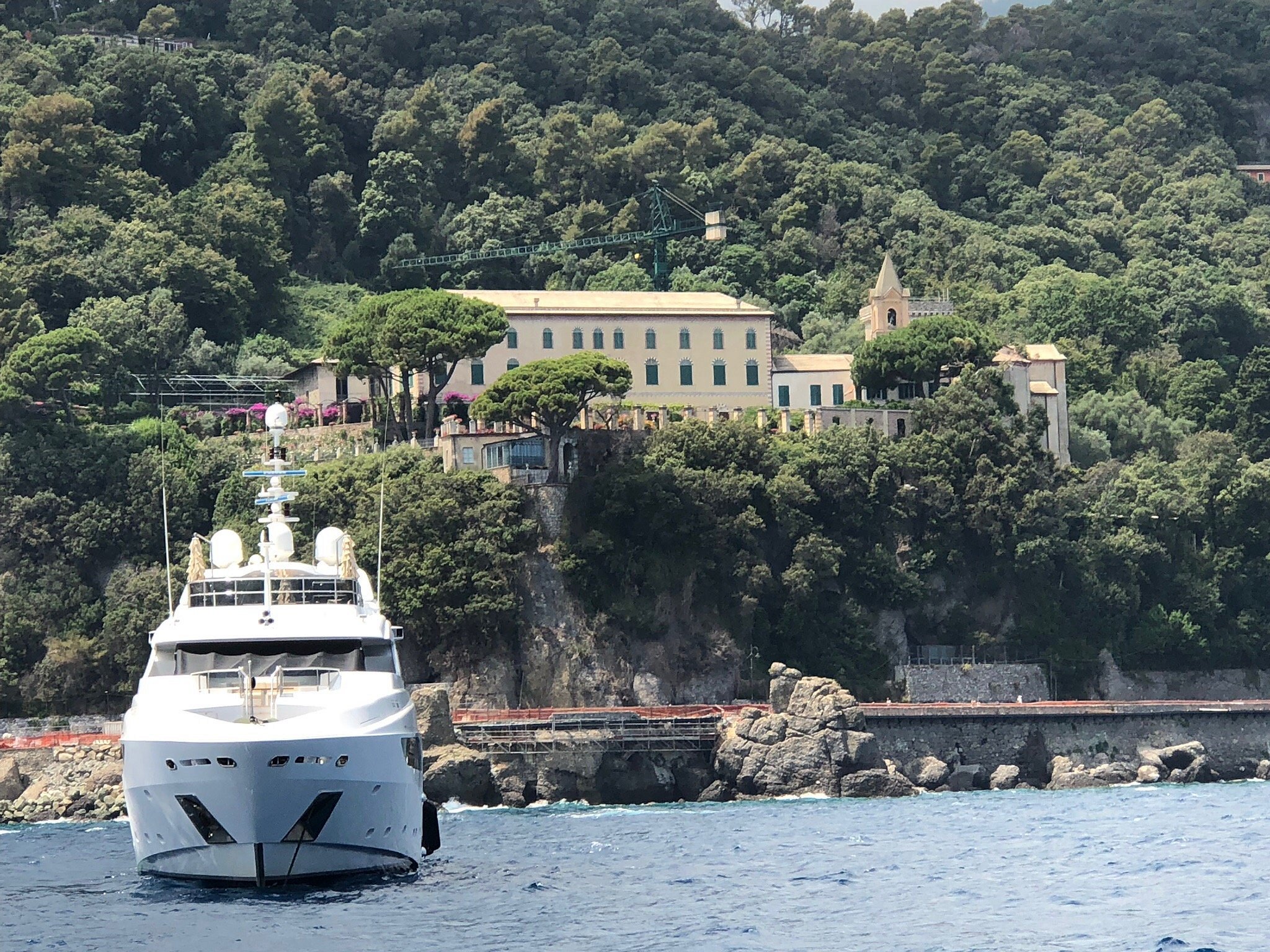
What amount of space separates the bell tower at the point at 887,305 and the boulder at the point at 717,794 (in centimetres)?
3946

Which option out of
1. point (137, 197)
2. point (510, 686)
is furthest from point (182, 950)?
point (137, 197)

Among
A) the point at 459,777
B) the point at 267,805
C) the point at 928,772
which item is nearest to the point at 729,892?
the point at 267,805

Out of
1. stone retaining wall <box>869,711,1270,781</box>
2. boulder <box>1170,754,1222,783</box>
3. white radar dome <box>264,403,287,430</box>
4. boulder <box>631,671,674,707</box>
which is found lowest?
boulder <box>1170,754,1222,783</box>

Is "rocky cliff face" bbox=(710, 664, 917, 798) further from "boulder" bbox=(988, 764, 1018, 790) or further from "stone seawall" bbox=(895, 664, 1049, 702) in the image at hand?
"stone seawall" bbox=(895, 664, 1049, 702)

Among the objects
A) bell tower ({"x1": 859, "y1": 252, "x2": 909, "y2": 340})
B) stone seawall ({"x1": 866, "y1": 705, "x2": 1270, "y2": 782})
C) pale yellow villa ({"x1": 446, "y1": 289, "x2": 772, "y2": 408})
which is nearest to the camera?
stone seawall ({"x1": 866, "y1": 705, "x2": 1270, "y2": 782})

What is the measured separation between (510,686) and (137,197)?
49.8 m

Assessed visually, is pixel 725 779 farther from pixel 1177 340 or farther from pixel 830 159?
pixel 830 159

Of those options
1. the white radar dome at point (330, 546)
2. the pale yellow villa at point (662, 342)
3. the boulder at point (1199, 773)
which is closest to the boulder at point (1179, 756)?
the boulder at point (1199, 773)

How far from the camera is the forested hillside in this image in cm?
10600

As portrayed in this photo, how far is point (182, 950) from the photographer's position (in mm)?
47375

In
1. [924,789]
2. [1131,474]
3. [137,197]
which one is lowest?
[924,789]

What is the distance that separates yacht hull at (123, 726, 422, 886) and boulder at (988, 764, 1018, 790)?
41941mm

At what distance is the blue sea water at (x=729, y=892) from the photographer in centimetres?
4897

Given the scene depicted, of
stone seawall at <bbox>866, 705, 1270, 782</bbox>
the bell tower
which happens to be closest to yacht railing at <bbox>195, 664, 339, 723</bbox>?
stone seawall at <bbox>866, 705, 1270, 782</bbox>
